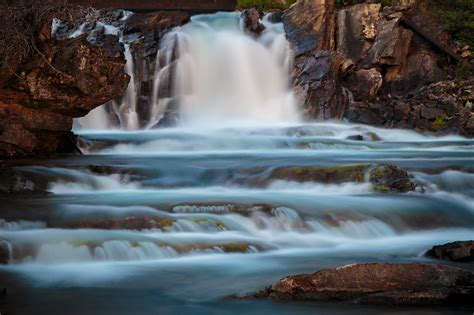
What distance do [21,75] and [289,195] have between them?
569 centimetres

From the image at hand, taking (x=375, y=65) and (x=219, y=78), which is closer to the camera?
(x=219, y=78)

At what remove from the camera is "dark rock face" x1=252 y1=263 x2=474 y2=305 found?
5949 millimetres

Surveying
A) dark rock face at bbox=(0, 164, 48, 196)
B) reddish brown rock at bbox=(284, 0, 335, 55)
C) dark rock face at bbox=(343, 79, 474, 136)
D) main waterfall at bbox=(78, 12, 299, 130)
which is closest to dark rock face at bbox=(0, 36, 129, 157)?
dark rock face at bbox=(0, 164, 48, 196)

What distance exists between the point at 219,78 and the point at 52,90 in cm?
911

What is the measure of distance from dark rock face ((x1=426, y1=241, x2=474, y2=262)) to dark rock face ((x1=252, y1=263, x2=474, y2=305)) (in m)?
1.39

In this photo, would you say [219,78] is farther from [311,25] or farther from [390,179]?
[390,179]

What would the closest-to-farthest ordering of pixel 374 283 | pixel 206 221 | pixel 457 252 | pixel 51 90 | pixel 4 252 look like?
pixel 374 283 < pixel 457 252 < pixel 4 252 < pixel 206 221 < pixel 51 90

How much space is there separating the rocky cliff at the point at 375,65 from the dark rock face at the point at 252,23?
3.02 ft

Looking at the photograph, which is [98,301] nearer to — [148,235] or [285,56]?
[148,235]

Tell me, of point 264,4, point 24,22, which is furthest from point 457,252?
point 264,4

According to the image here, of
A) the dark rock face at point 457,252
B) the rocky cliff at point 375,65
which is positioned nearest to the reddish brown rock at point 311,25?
the rocky cliff at point 375,65

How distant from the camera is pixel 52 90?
A: 13.6 metres

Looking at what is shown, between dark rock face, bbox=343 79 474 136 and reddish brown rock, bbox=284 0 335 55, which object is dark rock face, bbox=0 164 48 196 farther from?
reddish brown rock, bbox=284 0 335 55

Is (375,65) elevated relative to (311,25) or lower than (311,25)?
lower
